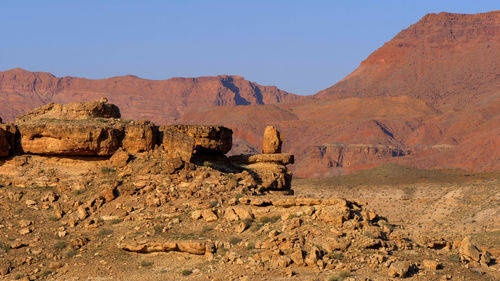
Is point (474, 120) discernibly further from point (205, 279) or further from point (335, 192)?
point (205, 279)

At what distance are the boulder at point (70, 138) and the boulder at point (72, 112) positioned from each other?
106 centimetres

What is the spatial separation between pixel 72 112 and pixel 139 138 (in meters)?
2.97

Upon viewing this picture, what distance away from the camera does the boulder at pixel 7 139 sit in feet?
69.6

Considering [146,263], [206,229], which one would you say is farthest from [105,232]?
[206,229]

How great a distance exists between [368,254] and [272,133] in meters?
11.2

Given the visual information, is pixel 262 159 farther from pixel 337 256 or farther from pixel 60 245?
pixel 337 256

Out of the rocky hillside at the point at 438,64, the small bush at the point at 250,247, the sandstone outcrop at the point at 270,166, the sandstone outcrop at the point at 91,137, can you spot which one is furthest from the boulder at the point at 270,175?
the rocky hillside at the point at 438,64

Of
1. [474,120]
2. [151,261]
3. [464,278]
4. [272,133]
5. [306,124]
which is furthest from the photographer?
[306,124]

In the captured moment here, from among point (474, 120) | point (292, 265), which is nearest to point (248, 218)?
point (292, 265)

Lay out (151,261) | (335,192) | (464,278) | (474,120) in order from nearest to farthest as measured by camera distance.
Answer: (464,278)
(151,261)
(335,192)
(474,120)

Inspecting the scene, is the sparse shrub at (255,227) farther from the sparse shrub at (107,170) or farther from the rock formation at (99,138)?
the sparse shrub at (107,170)

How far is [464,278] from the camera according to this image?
15617mm

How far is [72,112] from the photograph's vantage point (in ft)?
74.8

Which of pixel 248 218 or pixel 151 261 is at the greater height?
pixel 248 218
